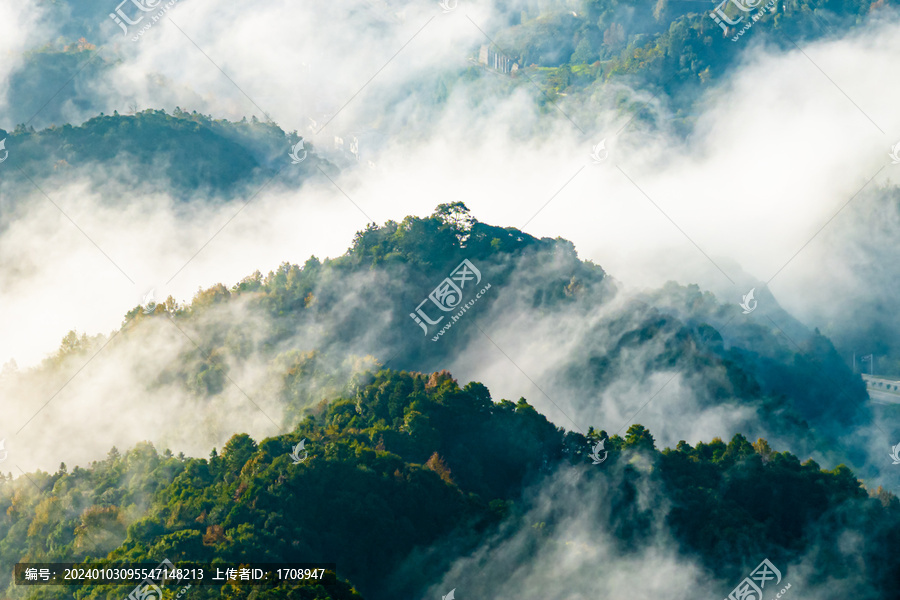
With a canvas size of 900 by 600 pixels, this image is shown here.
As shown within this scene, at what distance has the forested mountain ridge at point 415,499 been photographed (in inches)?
1503

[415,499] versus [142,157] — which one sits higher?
[142,157]

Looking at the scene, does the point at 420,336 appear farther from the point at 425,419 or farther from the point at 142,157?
the point at 142,157

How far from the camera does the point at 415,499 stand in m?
40.0

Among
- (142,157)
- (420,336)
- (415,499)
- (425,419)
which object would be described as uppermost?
(142,157)

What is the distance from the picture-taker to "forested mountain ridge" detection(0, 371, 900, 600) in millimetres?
38188

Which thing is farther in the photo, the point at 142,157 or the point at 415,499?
the point at 142,157

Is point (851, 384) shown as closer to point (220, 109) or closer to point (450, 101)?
point (220, 109)

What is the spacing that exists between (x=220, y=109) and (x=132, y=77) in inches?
326

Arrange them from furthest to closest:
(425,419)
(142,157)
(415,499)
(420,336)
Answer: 1. (142,157)
2. (420,336)
3. (425,419)
4. (415,499)

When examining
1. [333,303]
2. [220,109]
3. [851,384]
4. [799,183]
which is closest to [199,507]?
[333,303]

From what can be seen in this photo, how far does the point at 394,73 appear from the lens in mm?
162875

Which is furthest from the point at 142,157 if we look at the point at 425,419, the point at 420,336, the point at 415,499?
the point at 415,499

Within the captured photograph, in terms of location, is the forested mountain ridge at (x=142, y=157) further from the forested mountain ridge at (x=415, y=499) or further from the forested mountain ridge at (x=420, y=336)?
the forested mountain ridge at (x=415, y=499)

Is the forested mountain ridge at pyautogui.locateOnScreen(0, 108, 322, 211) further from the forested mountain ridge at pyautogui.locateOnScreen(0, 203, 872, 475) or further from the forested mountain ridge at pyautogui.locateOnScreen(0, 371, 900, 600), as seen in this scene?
the forested mountain ridge at pyautogui.locateOnScreen(0, 371, 900, 600)
